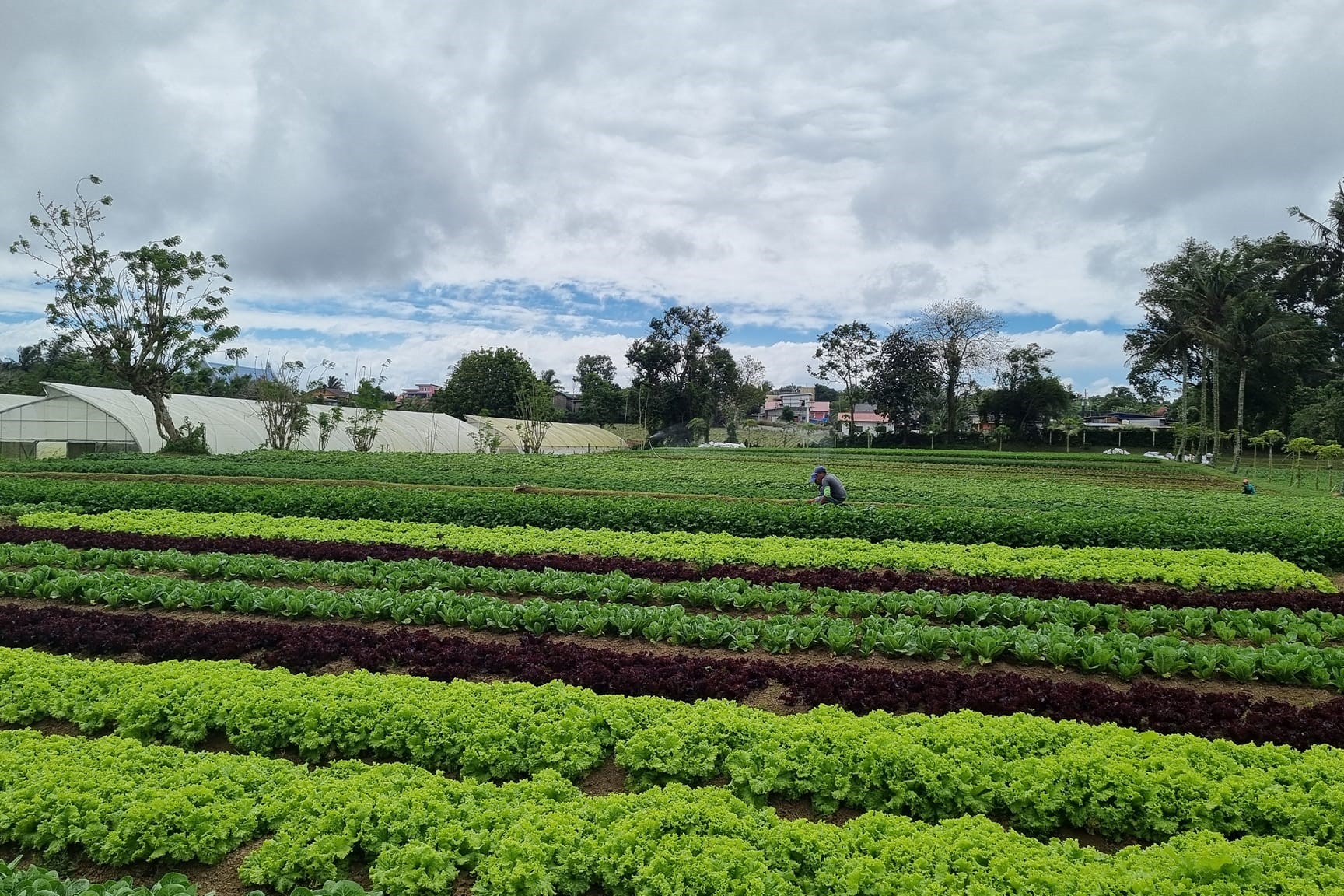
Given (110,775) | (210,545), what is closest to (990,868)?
(110,775)

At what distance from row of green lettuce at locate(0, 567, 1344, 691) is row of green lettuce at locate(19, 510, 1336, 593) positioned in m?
3.07

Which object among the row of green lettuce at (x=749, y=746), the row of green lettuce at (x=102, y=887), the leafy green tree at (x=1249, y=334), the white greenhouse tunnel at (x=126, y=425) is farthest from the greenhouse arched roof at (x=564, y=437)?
the row of green lettuce at (x=102, y=887)

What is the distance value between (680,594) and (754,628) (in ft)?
6.56

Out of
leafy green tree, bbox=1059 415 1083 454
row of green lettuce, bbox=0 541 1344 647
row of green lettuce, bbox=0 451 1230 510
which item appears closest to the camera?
row of green lettuce, bbox=0 541 1344 647

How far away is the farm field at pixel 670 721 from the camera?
4.44 m

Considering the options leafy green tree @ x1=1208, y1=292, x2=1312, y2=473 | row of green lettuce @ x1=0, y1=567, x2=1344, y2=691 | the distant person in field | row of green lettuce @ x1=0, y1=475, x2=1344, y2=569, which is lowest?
row of green lettuce @ x1=0, y1=567, x2=1344, y2=691

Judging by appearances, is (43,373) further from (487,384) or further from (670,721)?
(670,721)

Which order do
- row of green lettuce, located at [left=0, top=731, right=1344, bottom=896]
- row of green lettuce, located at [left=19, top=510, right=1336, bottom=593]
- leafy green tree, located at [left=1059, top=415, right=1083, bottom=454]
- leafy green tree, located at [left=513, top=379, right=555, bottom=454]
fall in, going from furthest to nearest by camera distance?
1. leafy green tree, located at [left=1059, top=415, right=1083, bottom=454]
2. leafy green tree, located at [left=513, top=379, right=555, bottom=454]
3. row of green lettuce, located at [left=19, top=510, right=1336, bottom=593]
4. row of green lettuce, located at [left=0, top=731, right=1344, bottom=896]

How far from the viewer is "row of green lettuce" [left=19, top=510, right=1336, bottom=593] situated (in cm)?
1235

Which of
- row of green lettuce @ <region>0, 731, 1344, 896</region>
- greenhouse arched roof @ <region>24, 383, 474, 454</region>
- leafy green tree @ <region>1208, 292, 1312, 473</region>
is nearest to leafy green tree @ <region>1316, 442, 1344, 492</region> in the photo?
leafy green tree @ <region>1208, 292, 1312, 473</region>

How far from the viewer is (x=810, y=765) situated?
5.46 metres

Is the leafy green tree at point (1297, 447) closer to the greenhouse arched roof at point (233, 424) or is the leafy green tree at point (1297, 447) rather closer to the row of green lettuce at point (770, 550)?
the row of green lettuce at point (770, 550)

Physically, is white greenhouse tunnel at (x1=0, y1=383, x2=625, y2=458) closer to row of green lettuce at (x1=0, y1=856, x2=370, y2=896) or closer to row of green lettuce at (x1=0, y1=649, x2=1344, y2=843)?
row of green lettuce at (x1=0, y1=649, x2=1344, y2=843)

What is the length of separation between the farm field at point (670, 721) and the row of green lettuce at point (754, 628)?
5 centimetres
